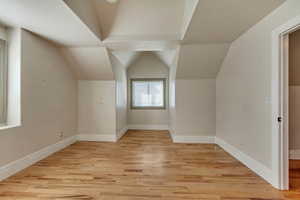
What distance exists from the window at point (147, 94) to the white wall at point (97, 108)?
1738 millimetres

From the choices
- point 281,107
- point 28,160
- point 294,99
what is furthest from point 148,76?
point 281,107

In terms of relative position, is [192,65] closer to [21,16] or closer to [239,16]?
[239,16]

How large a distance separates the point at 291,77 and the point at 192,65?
1785 millimetres

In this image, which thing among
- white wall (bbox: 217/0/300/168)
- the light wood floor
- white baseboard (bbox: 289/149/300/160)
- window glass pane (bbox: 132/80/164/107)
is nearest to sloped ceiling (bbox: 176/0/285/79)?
white wall (bbox: 217/0/300/168)

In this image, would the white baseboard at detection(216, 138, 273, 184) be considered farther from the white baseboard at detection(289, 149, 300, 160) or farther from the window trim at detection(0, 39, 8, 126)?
the window trim at detection(0, 39, 8, 126)

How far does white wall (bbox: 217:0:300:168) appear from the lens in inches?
84.7

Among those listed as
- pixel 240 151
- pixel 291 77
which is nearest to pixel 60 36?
pixel 240 151

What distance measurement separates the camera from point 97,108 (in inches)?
171

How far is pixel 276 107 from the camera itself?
2.01 m

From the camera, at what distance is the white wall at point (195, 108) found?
410 centimetres

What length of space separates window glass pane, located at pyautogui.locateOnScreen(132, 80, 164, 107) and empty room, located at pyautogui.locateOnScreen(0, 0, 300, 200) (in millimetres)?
1705

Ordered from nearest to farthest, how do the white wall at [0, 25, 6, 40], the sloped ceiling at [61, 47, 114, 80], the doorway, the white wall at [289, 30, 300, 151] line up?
the white wall at [0, 25, 6, 40], the doorway, the white wall at [289, 30, 300, 151], the sloped ceiling at [61, 47, 114, 80]

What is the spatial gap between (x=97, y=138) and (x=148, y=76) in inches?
110

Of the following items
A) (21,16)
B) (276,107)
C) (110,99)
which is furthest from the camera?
(110,99)
